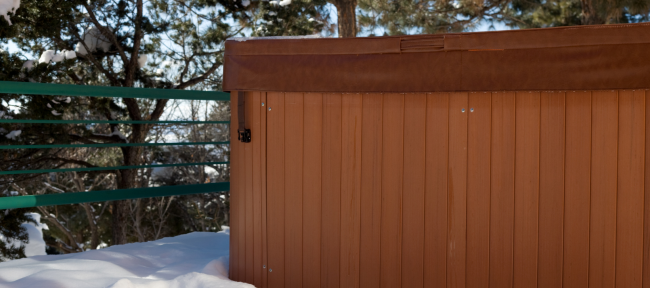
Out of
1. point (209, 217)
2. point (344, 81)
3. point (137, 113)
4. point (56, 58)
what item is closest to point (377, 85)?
point (344, 81)

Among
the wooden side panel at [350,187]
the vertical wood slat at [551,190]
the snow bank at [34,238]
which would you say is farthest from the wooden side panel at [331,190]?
the snow bank at [34,238]

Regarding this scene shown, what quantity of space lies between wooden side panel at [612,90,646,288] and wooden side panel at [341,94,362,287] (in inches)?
34.7

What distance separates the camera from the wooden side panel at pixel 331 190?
1855mm

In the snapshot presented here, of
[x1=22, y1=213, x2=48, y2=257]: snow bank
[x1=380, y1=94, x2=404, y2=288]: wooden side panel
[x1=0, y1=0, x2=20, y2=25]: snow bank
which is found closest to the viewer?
[x1=380, y1=94, x2=404, y2=288]: wooden side panel

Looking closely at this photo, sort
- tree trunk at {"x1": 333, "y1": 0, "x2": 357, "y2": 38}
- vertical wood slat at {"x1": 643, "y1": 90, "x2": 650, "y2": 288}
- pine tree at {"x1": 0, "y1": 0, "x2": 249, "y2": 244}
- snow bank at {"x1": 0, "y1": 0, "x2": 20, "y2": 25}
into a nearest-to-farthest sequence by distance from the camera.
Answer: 1. vertical wood slat at {"x1": 643, "y1": 90, "x2": 650, "y2": 288}
2. snow bank at {"x1": 0, "y1": 0, "x2": 20, "y2": 25}
3. pine tree at {"x1": 0, "y1": 0, "x2": 249, "y2": 244}
4. tree trunk at {"x1": 333, "y1": 0, "x2": 357, "y2": 38}

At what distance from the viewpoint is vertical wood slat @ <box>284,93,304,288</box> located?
1905 millimetres

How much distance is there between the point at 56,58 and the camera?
7.13m

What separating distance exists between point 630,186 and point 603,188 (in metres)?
0.08

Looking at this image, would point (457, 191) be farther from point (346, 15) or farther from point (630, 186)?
point (346, 15)

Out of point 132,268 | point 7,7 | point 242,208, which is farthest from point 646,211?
point 7,7

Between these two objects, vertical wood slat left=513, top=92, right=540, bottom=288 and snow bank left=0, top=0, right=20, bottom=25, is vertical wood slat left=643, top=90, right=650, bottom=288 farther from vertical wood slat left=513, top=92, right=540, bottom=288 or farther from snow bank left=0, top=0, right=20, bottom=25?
snow bank left=0, top=0, right=20, bottom=25

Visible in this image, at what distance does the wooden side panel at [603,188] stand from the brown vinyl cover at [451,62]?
0.08 meters

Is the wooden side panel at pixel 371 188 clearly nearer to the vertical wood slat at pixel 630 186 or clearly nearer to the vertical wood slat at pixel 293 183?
the vertical wood slat at pixel 293 183

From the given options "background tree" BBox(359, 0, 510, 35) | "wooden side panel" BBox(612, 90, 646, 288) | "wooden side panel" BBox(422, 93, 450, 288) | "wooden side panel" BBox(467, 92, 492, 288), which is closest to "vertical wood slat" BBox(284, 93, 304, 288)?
"wooden side panel" BBox(422, 93, 450, 288)
